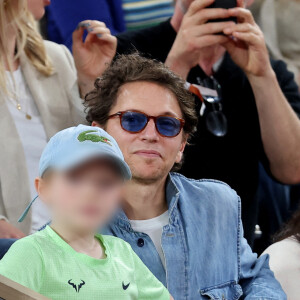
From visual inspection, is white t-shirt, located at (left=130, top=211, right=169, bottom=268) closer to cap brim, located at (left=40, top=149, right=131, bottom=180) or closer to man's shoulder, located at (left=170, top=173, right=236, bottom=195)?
man's shoulder, located at (left=170, top=173, right=236, bottom=195)

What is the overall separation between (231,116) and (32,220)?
0.75 m

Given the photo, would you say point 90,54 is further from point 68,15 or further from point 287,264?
point 287,264

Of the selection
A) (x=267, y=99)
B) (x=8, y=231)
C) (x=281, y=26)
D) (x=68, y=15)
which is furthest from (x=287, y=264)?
(x=281, y=26)

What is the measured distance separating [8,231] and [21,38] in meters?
0.63

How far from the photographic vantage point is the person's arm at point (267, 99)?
229 centimetres

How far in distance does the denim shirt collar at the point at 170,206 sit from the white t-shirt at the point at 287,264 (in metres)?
0.40

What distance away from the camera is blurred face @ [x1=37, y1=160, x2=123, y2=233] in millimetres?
1114

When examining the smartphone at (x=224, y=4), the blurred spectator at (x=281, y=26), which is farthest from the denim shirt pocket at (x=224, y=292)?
the blurred spectator at (x=281, y=26)

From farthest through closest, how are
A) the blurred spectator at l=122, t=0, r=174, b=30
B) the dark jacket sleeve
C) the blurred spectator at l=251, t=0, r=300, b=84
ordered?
the blurred spectator at l=251, t=0, r=300, b=84 → the blurred spectator at l=122, t=0, r=174, b=30 → the dark jacket sleeve

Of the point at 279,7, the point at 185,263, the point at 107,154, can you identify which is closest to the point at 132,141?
the point at 185,263

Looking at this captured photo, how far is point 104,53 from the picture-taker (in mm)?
2193

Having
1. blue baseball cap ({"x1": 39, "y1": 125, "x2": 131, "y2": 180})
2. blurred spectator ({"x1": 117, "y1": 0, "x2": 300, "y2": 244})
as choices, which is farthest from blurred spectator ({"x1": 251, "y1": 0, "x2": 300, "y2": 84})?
blue baseball cap ({"x1": 39, "y1": 125, "x2": 131, "y2": 180})

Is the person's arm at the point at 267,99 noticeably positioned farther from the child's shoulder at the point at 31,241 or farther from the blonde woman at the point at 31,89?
the child's shoulder at the point at 31,241

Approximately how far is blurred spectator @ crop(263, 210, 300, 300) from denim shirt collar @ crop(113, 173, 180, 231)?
1.33ft
